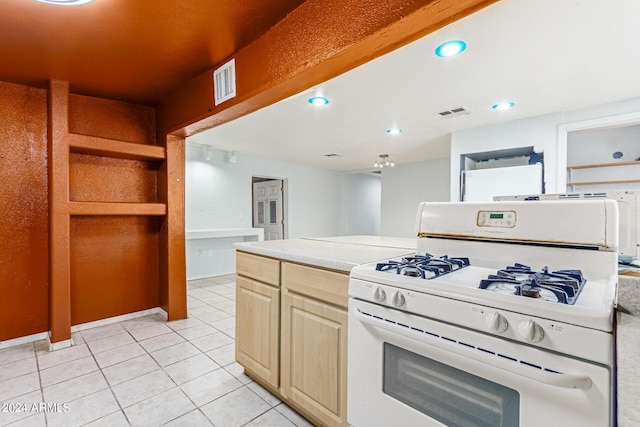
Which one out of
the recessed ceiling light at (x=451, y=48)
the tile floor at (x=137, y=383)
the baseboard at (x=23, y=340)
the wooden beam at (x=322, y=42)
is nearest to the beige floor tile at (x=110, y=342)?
the tile floor at (x=137, y=383)

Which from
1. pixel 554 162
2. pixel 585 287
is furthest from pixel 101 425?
pixel 554 162

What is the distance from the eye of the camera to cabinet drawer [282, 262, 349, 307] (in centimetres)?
137

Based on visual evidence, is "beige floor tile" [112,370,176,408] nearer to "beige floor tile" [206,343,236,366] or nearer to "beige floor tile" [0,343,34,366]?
"beige floor tile" [206,343,236,366]

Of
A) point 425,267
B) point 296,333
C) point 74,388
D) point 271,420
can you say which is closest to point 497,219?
point 425,267

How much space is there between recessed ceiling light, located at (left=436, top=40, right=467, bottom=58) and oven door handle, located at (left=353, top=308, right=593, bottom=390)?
1.78 meters

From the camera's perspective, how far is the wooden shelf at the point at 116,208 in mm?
2607

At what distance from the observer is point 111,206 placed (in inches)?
109

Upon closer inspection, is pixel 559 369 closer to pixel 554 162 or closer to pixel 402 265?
pixel 402 265

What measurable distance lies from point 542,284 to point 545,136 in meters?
3.23

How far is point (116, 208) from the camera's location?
2793 mm

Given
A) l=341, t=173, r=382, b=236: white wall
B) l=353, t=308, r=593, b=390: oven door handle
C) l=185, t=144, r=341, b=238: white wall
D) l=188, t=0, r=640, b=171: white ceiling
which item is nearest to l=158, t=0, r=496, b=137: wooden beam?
l=188, t=0, r=640, b=171: white ceiling

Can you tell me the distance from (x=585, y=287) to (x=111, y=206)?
3.26 meters

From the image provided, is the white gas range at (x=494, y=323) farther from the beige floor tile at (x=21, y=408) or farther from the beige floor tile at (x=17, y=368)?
the beige floor tile at (x=17, y=368)

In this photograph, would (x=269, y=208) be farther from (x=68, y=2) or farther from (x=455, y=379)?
(x=455, y=379)
